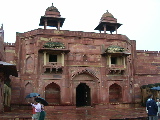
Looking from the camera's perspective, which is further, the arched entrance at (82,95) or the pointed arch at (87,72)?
the arched entrance at (82,95)

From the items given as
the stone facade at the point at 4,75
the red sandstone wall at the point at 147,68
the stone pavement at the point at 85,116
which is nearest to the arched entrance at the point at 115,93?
the red sandstone wall at the point at 147,68

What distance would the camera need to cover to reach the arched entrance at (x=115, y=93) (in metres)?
21.7

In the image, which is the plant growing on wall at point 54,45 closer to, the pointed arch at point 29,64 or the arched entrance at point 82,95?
the pointed arch at point 29,64

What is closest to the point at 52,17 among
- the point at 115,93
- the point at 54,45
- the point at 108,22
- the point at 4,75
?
the point at 54,45

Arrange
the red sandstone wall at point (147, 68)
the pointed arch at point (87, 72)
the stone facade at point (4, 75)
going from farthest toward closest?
1. the red sandstone wall at point (147, 68)
2. the pointed arch at point (87, 72)
3. the stone facade at point (4, 75)

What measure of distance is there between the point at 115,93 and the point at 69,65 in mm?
5210

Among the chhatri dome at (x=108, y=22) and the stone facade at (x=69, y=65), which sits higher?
the chhatri dome at (x=108, y=22)

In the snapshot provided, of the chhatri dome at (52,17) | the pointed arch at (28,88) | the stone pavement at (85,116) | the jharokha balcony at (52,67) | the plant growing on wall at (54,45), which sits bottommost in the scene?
the stone pavement at (85,116)

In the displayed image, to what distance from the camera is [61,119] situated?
11.6 meters

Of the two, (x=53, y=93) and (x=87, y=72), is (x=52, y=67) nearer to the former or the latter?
(x=53, y=93)

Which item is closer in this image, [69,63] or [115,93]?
[69,63]

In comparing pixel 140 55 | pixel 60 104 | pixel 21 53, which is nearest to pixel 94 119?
pixel 60 104

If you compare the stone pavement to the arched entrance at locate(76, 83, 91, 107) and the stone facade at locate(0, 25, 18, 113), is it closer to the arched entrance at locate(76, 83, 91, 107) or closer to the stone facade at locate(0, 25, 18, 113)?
the stone facade at locate(0, 25, 18, 113)

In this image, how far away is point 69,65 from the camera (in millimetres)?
20672
